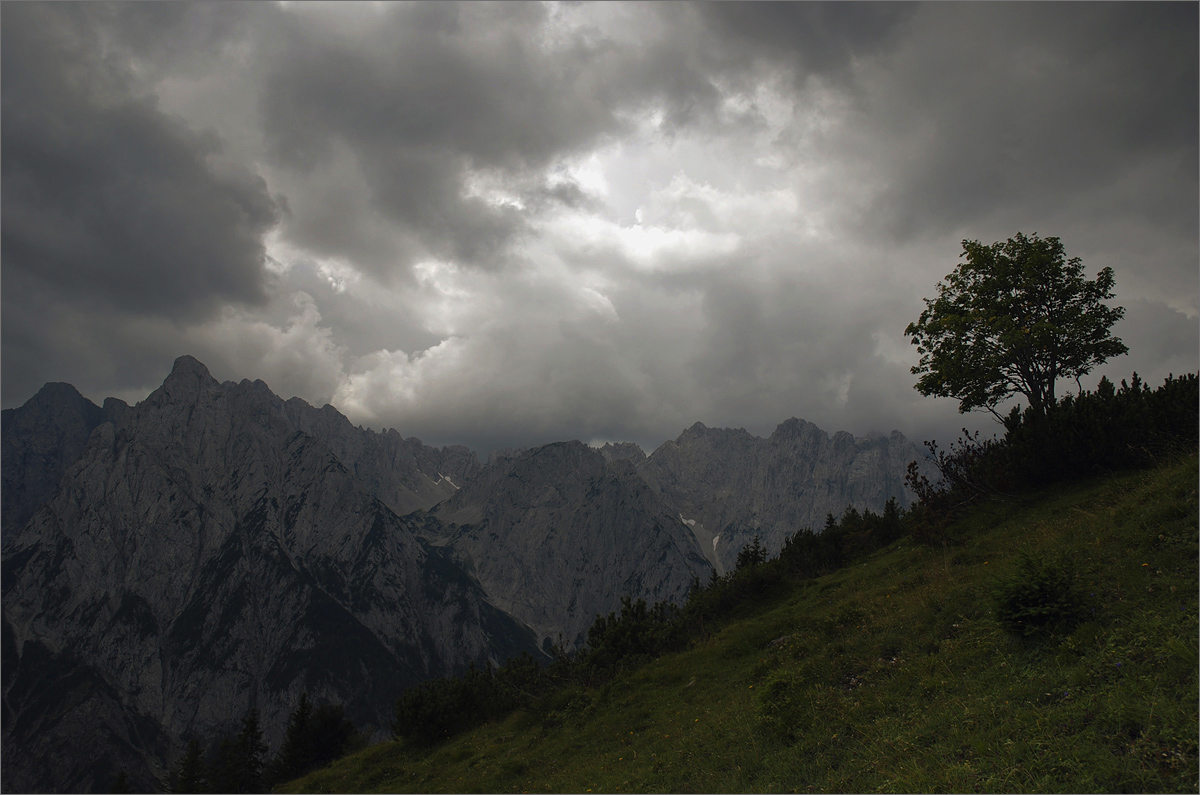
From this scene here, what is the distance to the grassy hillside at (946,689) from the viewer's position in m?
7.31

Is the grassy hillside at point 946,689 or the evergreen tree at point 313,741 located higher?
the grassy hillside at point 946,689

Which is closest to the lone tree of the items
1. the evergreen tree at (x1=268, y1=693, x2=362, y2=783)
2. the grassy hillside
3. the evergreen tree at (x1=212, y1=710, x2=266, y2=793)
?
the grassy hillside

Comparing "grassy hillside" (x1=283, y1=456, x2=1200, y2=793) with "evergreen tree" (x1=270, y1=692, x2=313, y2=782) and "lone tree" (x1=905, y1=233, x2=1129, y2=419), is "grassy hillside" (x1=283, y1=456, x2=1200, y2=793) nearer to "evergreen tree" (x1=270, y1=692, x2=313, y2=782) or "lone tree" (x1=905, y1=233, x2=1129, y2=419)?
"lone tree" (x1=905, y1=233, x2=1129, y2=419)

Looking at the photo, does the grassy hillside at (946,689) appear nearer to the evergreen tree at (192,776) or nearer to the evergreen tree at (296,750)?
the evergreen tree at (296,750)

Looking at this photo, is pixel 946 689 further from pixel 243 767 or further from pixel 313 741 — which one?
pixel 243 767

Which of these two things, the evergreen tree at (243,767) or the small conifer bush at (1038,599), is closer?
the small conifer bush at (1038,599)

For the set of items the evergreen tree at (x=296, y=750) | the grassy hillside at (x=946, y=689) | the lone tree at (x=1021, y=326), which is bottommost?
the evergreen tree at (x=296, y=750)

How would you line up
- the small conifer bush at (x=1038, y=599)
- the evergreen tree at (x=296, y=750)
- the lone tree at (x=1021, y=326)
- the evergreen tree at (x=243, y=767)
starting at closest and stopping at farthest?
the small conifer bush at (x=1038, y=599), the lone tree at (x=1021, y=326), the evergreen tree at (x=296, y=750), the evergreen tree at (x=243, y=767)

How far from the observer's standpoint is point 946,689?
10250mm

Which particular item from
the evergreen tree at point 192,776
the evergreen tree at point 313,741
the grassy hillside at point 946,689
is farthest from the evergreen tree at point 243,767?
the grassy hillside at point 946,689

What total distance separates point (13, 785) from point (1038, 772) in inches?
12655

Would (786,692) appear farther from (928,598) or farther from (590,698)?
(590,698)

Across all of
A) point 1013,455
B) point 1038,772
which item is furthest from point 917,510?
point 1038,772

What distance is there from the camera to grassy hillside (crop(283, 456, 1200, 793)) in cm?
731
